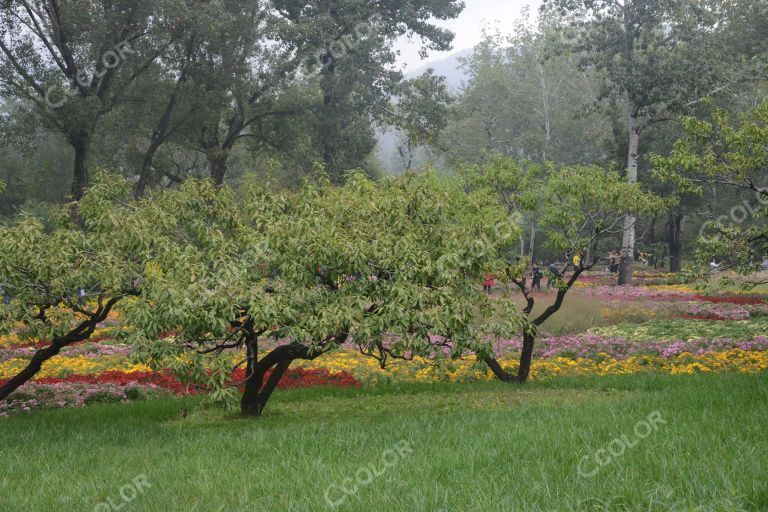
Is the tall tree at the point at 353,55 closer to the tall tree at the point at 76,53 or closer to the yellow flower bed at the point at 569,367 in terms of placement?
the tall tree at the point at 76,53

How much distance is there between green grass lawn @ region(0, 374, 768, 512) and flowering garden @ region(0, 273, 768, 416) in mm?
1907

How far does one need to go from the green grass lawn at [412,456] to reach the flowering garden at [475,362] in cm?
191

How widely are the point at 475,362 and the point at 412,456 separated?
277 inches

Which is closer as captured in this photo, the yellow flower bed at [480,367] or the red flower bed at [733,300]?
the yellow flower bed at [480,367]

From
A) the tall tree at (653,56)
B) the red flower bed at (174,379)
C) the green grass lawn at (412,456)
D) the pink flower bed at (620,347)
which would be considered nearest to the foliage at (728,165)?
the pink flower bed at (620,347)

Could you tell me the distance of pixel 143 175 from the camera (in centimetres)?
3506

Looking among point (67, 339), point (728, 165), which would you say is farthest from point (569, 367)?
point (67, 339)

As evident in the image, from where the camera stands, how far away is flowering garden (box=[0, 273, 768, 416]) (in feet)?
46.1

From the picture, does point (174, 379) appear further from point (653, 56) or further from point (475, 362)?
point (653, 56)

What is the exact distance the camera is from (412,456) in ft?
24.6

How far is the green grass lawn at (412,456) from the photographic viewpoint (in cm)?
576

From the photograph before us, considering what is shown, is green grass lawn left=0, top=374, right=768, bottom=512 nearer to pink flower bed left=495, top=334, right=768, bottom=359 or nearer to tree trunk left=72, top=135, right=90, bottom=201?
pink flower bed left=495, top=334, right=768, bottom=359

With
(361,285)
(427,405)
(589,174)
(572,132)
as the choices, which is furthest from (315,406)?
(572,132)

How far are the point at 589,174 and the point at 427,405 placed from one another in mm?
6318
